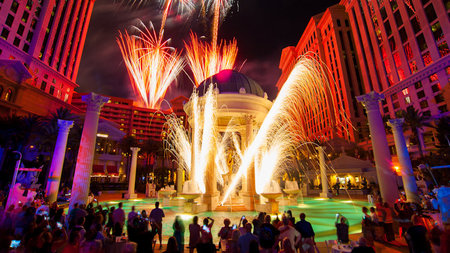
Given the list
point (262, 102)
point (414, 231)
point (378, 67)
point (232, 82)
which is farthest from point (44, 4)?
point (378, 67)

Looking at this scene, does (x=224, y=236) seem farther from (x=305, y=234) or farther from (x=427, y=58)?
(x=427, y=58)

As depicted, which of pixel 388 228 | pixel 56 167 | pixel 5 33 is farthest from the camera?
pixel 5 33

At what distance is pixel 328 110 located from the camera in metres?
88.7

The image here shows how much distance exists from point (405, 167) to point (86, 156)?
2464cm

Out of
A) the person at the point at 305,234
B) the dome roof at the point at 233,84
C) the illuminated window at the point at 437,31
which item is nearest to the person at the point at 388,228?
the person at the point at 305,234

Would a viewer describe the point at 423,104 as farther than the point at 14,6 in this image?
Yes

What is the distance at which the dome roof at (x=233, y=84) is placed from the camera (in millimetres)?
20844

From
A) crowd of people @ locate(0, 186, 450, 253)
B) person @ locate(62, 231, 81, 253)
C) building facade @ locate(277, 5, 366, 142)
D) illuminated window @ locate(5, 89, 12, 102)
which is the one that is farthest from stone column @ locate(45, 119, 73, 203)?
building facade @ locate(277, 5, 366, 142)

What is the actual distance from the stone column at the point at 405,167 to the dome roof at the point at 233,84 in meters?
12.5

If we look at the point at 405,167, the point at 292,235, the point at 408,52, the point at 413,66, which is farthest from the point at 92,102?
the point at 408,52

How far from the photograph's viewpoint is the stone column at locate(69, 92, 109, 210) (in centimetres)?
1222

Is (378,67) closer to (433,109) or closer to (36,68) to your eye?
(433,109)

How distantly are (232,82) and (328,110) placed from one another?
8049 cm

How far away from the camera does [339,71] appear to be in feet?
284
